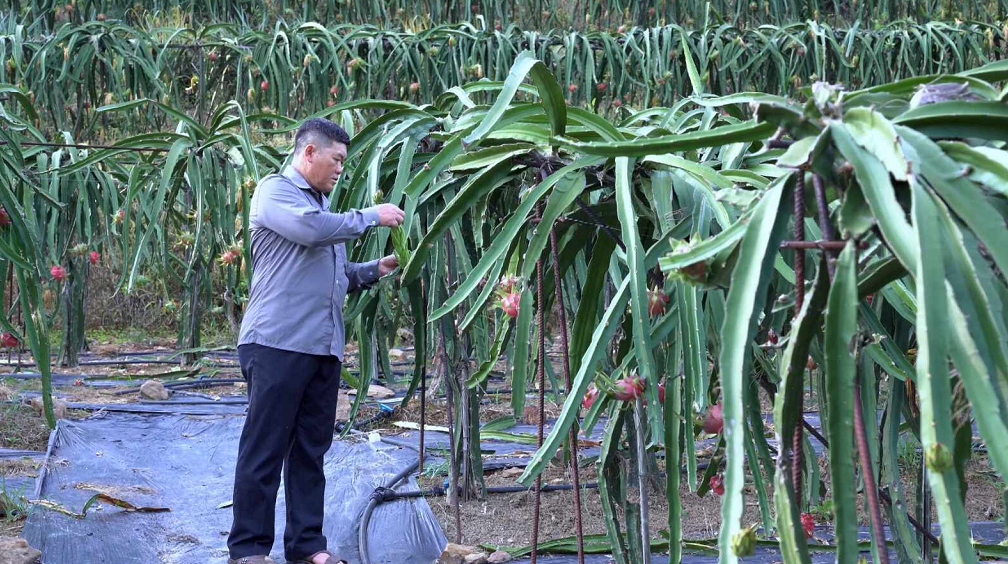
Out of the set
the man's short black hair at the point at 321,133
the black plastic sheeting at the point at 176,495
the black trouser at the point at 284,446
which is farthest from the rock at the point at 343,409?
the man's short black hair at the point at 321,133

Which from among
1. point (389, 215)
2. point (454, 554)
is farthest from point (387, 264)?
point (454, 554)

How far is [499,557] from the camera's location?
93.5 inches

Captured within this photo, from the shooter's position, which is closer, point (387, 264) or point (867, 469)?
point (867, 469)

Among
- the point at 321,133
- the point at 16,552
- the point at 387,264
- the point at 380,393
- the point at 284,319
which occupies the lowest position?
the point at 380,393

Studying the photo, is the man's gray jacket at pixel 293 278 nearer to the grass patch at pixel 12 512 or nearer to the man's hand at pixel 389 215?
the man's hand at pixel 389 215

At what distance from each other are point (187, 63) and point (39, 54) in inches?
32.9

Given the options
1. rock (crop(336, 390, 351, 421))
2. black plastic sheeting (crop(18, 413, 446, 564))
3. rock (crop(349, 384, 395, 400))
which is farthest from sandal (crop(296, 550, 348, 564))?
rock (crop(349, 384, 395, 400))

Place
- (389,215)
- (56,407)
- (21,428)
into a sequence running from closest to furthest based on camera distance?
1. (389,215)
2. (21,428)
3. (56,407)

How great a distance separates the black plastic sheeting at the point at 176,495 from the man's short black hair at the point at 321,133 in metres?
1.04

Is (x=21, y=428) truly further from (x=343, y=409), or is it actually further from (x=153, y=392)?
(x=343, y=409)

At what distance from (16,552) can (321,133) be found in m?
1.14

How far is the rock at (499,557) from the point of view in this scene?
93.1 inches

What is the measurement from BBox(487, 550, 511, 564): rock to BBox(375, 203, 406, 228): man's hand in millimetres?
880

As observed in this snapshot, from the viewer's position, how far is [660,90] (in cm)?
495
